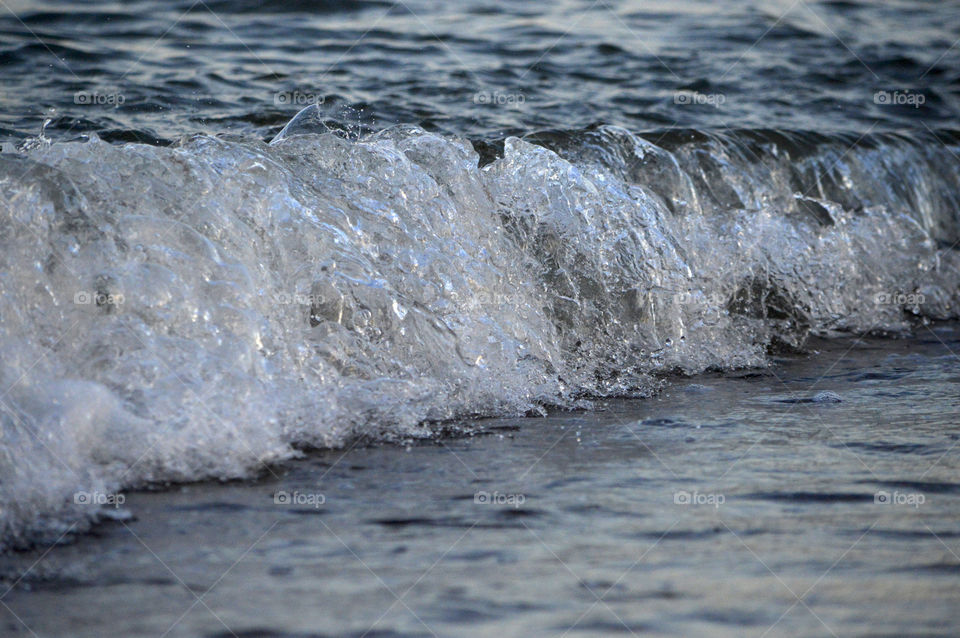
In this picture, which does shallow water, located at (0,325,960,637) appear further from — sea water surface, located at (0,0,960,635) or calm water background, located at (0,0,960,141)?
calm water background, located at (0,0,960,141)

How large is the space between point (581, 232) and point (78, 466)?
257 centimetres

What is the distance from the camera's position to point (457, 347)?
418 centimetres

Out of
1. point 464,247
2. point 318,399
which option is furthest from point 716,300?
point 318,399

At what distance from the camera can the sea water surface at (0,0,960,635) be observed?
2.70 meters

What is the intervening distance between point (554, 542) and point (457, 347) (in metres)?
1.43

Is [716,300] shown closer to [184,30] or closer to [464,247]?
[464,247]

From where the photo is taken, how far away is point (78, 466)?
3.05 m

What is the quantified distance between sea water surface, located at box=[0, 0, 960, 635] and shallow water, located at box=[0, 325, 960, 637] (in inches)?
0.5

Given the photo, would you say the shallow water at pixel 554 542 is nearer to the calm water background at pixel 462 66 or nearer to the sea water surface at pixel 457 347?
the sea water surface at pixel 457 347

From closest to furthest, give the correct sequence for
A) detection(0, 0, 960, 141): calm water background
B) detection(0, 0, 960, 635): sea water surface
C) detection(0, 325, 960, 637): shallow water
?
detection(0, 325, 960, 637): shallow water < detection(0, 0, 960, 635): sea water surface < detection(0, 0, 960, 141): calm water background

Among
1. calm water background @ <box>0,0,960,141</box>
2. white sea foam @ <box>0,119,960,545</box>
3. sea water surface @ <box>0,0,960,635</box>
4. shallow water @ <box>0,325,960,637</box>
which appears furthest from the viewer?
calm water background @ <box>0,0,960,141</box>

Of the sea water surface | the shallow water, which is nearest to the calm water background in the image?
the sea water surface

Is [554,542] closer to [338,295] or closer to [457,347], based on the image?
[457,347]

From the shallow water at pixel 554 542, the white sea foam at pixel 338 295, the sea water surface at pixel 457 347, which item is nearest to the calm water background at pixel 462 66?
the sea water surface at pixel 457 347
